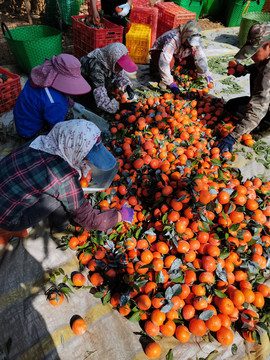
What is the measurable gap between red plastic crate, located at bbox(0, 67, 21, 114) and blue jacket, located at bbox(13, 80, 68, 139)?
3.22 ft

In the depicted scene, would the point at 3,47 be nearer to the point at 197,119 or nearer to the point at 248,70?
the point at 197,119

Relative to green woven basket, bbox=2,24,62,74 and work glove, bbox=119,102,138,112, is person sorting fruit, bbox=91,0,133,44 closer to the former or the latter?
green woven basket, bbox=2,24,62,74

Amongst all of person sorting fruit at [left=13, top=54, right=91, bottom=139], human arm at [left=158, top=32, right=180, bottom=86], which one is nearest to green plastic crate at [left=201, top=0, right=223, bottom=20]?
human arm at [left=158, top=32, right=180, bottom=86]

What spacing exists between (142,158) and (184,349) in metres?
2.14

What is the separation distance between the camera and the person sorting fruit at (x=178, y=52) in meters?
5.00

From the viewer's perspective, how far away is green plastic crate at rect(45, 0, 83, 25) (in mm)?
7191

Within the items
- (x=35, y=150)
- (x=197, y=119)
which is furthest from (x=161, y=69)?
(x=35, y=150)

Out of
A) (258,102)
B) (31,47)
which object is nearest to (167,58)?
(258,102)

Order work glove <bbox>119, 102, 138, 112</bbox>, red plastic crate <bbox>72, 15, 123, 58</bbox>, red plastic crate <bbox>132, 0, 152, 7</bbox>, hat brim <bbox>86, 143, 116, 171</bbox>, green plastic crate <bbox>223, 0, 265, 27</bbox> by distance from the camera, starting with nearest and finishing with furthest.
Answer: hat brim <bbox>86, 143, 116, 171</bbox>, work glove <bbox>119, 102, 138, 112</bbox>, red plastic crate <bbox>72, 15, 123, 58</bbox>, red plastic crate <bbox>132, 0, 152, 7</bbox>, green plastic crate <bbox>223, 0, 265, 27</bbox>

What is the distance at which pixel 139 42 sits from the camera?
19.9ft

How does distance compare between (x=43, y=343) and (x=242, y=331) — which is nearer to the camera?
(x=43, y=343)

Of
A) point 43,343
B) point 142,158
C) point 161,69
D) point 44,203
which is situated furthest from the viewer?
point 161,69

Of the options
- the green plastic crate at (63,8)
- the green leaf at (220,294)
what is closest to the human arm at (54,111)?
the green leaf at (220,294)

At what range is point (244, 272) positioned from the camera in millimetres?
2537
